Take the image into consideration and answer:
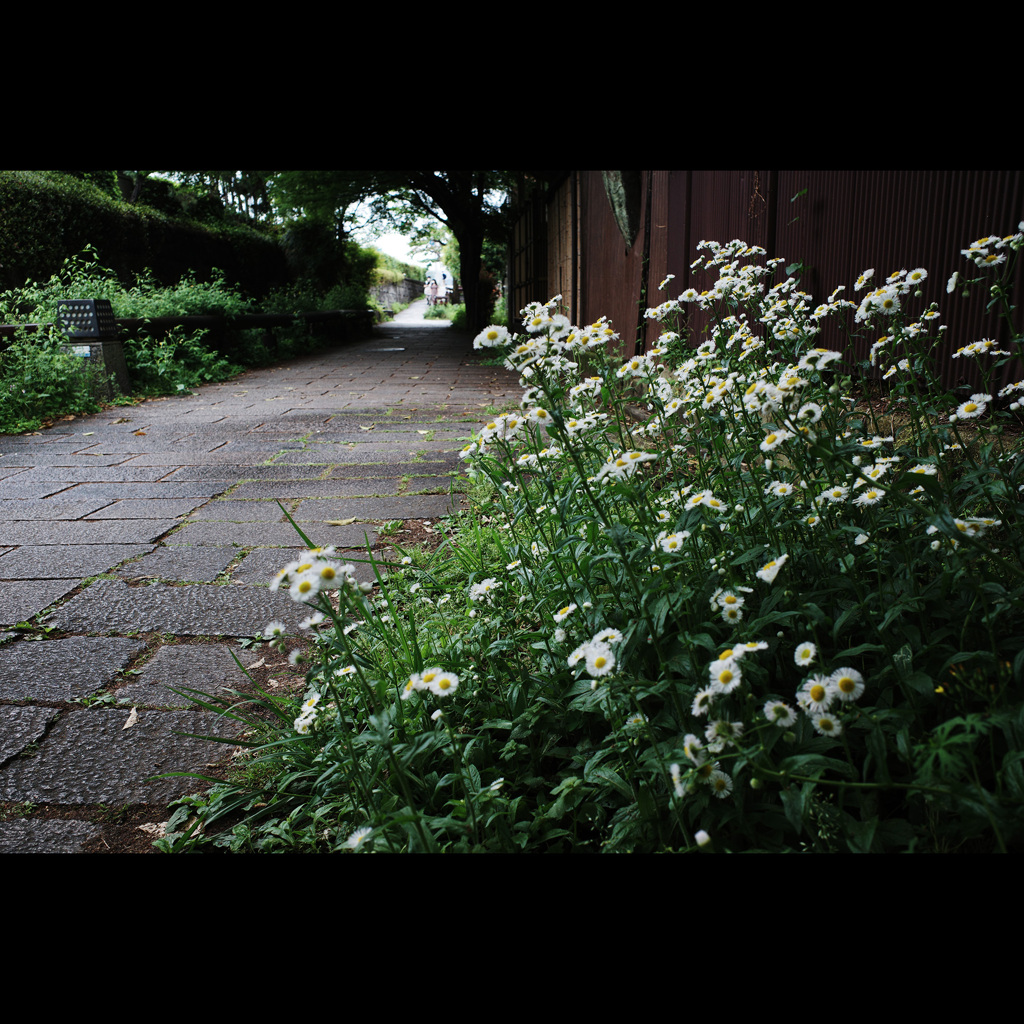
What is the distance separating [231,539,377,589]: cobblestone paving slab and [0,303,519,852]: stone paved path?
1 centimetres

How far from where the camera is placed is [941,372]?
270 centimetres

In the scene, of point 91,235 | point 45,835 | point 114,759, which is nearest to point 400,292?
point 91,235

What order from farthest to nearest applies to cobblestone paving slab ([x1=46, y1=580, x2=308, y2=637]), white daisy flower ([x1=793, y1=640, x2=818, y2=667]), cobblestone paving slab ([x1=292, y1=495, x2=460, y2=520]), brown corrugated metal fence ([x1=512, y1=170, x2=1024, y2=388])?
1. cobblestone paving slab ([x1=292, y1=495, x2=460, y2=520])
2. brown corrugated metal fence ([x1=512, y1=170, x2=1024, y2=388])
3. cobblestone paving slab ([x1=46, y1=580, x2=308, y2=637])
4. white daisy flower ([x1=793, y1=640, x2=818, y2=667])

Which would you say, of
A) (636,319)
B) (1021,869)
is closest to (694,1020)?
(1021,869)

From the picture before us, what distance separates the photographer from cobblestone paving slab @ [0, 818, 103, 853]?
1376 millimetres

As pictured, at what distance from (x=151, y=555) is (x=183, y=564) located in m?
0.20

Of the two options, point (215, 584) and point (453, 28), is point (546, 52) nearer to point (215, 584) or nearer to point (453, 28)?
point (453, 28)

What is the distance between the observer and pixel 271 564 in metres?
2.75

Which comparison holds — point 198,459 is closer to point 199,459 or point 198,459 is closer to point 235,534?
point 199,459

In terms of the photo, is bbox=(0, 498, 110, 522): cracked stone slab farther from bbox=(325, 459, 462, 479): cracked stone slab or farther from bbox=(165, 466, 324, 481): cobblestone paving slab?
bbox=(325, 459, 462, 479): cracked stone slab

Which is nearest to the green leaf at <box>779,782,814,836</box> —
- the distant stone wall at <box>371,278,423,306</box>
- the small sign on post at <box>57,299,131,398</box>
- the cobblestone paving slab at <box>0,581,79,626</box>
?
the cobblestone paving slab at <box>0,581,79,626</box>

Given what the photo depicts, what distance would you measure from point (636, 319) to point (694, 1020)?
5.23m

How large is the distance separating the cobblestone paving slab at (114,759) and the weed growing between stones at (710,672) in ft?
0.45

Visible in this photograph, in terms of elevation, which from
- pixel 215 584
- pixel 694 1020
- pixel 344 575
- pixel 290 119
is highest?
pixel 290 119
